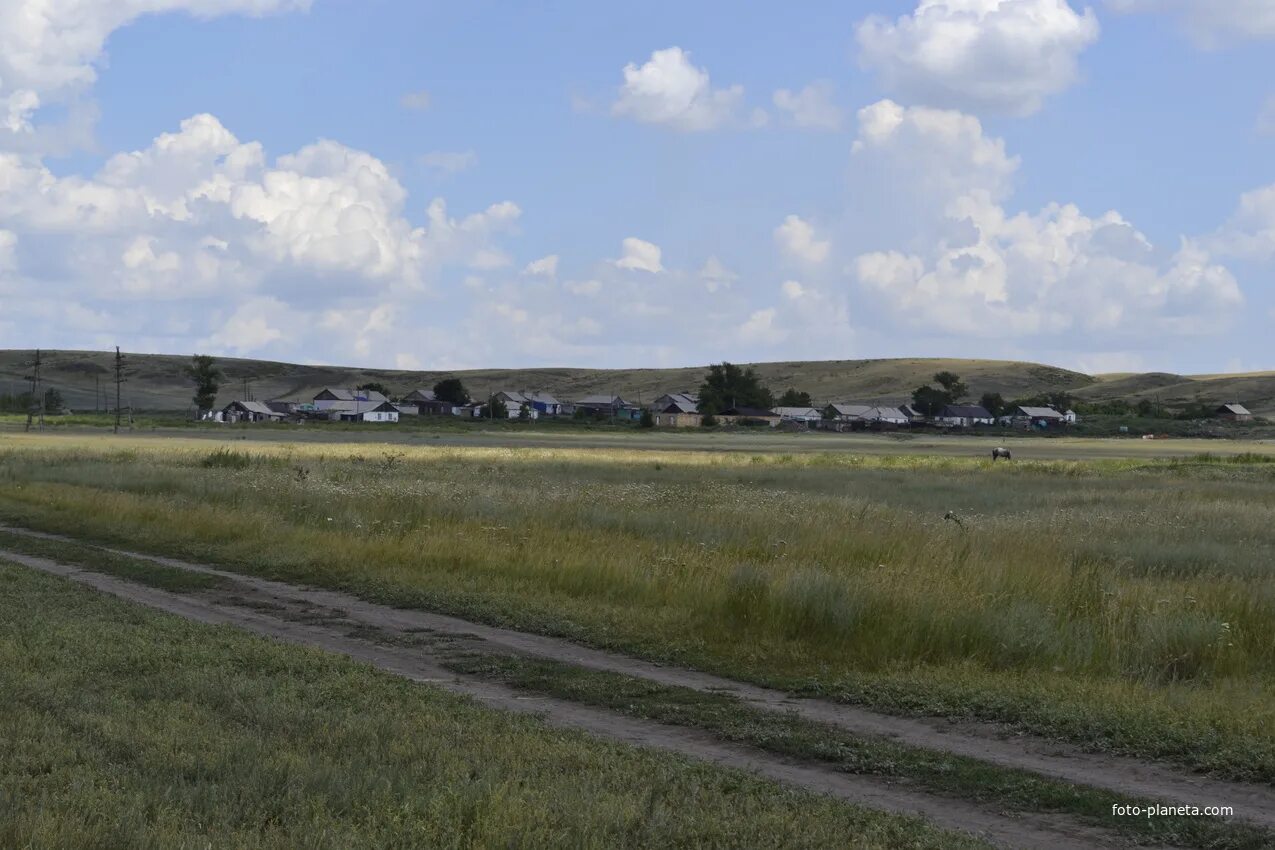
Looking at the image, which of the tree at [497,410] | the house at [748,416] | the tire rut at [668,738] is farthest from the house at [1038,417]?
the tire rut at [668,738]

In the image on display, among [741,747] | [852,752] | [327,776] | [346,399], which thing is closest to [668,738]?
[741,747]

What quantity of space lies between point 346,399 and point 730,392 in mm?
62244

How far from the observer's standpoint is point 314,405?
628 ft

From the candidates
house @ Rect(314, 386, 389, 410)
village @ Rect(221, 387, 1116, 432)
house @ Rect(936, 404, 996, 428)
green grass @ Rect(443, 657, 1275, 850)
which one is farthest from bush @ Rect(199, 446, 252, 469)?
house @ Rect(936, 404, 996, 428)

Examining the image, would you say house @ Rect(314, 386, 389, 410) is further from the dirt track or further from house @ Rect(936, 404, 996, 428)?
the dirt track

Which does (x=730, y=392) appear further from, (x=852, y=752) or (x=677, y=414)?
(x=852, y=752)

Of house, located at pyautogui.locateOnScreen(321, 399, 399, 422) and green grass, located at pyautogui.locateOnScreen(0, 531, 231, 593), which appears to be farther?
house, located at pyautogui.locateOnScreen(321, 399, 399, 422)

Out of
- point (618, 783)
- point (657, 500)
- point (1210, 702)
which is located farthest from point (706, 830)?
point (657, 500)

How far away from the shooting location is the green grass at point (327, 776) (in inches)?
244

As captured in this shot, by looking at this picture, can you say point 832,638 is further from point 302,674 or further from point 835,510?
point 835,510

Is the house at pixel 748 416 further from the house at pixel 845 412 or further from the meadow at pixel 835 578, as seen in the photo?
the meadow at pixel 835 578

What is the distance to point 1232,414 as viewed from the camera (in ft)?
585

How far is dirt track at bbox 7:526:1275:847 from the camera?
7594 millimetres

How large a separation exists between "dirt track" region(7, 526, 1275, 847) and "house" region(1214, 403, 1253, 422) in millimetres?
182232
